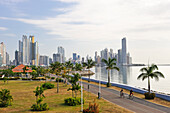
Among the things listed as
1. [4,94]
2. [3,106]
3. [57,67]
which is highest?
[57,67]

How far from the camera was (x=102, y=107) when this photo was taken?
25234 mm

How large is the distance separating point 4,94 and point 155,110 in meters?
22.5

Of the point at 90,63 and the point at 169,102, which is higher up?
the point at 90,63

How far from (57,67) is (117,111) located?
2559cm

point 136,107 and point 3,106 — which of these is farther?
point 3,106

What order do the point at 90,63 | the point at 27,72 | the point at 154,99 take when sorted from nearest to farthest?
the point at 154,99 < the point at 90,63 < the point at 27,72

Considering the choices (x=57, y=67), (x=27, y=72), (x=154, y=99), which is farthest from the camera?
(x=27, y=72)

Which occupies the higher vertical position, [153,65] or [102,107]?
[153,65]

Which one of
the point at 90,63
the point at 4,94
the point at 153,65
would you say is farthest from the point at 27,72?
the point at 153,65

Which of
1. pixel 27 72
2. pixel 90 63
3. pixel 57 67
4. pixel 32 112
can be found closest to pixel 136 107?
pixel 32 112

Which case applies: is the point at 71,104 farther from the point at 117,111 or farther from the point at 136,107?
the point at 136,107

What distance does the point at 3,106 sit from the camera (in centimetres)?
2723

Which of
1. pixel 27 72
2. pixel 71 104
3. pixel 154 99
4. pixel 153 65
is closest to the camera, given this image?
pixel 71 104

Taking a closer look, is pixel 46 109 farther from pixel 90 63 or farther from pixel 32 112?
pixel 90 63
